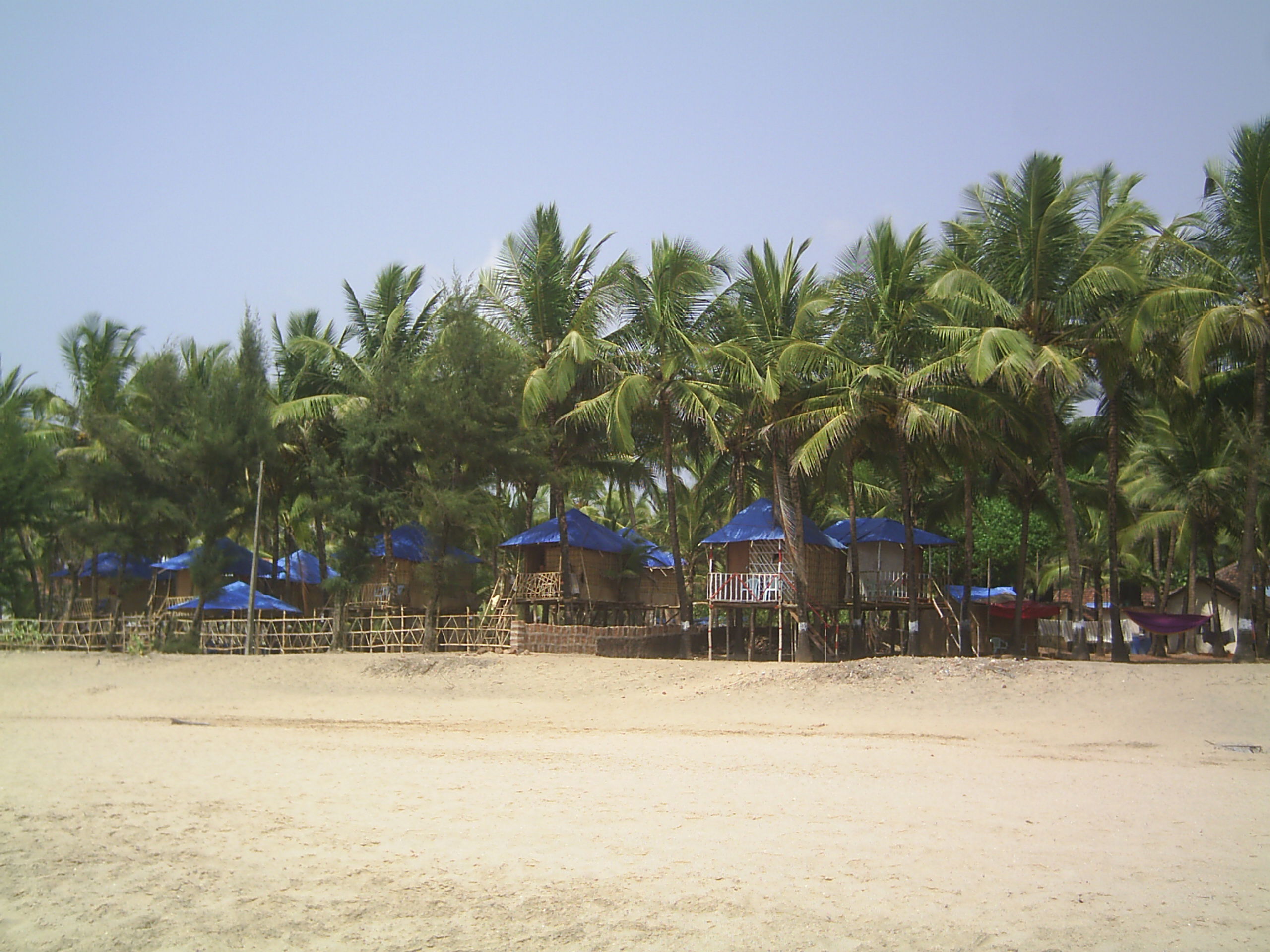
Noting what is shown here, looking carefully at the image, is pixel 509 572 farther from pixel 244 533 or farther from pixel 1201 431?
pixel 1201 431

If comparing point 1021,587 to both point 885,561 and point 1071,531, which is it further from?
point 1071,531

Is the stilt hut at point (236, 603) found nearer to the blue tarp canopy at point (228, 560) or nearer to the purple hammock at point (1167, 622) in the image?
the blue tarp canopy at point (228, 560)

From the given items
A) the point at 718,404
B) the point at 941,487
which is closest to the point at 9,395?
the point at 718,404

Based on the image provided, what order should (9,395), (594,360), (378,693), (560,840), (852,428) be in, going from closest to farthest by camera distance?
1. (560,840)
2. (378,693)
3. (852,428)
4. (594,360)
5. (9,395)

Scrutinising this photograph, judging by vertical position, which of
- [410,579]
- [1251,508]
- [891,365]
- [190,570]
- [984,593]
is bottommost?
[984,593]

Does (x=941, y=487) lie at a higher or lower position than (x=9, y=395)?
lower

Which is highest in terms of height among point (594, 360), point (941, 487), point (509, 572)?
point (594, 360)

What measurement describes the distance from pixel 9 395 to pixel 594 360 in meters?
22.0

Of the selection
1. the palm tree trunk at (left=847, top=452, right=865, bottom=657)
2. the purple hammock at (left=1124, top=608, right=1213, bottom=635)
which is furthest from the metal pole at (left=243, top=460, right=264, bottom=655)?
the purple hammock at (left=1124, top=608, right=1213, bottom=635)

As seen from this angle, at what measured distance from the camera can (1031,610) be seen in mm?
31812

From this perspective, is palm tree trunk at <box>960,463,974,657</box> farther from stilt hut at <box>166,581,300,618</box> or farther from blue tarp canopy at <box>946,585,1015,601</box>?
stilt hut at <box>166,581,300,618</box>

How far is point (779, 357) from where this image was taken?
2611 centimetres

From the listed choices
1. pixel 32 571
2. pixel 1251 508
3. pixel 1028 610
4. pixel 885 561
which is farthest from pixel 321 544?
pixel 1251 508

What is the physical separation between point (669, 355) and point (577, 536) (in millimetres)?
6471
